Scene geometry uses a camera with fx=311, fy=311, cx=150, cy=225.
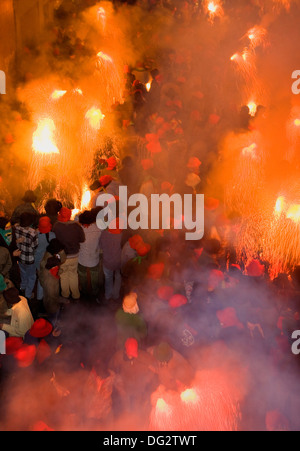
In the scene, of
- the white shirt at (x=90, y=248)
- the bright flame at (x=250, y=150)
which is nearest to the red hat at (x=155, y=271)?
the white shirt at (x=90, y=248)

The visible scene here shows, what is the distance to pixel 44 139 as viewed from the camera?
6.81 metres

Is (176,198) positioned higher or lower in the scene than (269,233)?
higher

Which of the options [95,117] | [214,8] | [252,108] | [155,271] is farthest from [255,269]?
[214,8]

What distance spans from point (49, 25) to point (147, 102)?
4563mm

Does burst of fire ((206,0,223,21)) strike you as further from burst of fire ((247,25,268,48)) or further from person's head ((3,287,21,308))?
person's head ((3,287,21,308))

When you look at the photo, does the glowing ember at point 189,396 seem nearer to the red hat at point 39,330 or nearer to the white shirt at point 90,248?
the red hat at point 39,330

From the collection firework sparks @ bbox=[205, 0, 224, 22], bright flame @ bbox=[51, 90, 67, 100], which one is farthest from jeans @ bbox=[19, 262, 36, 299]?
firework sparks @ bbox=[205, 0, 224, 22]

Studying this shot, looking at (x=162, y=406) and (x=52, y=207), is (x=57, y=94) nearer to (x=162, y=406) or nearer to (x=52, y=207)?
(x=52, y=207)

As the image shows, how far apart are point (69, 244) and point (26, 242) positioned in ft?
1.99

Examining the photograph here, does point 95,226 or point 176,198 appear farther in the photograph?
point 176,198

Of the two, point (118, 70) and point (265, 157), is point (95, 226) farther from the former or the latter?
point (118, 70)

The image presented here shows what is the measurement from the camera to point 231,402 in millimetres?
3301

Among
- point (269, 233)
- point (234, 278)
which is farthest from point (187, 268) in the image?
point (269, 233)

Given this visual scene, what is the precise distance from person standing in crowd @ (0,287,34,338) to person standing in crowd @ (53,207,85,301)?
43.2 inches
